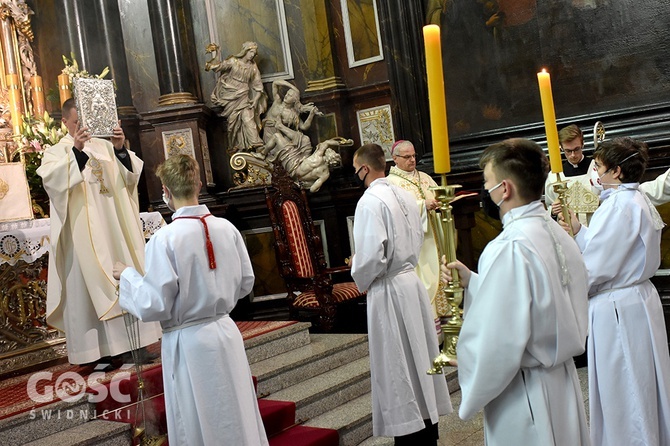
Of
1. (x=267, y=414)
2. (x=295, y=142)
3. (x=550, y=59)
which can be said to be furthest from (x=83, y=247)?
(x=550, y=59)

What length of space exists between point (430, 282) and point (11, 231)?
11.4 feet

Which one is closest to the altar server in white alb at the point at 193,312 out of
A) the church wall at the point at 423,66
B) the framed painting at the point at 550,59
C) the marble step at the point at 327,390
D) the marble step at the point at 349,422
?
the marble step at the point at 349,422

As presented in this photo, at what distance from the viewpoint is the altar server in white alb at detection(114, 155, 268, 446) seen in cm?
376

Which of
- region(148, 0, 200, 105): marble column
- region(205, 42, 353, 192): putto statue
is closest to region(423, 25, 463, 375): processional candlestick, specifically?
region(205, 42, 353, 192): putto statue

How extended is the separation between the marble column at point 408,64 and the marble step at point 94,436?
489cm

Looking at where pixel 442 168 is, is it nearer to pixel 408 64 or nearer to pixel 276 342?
pixel 276 342

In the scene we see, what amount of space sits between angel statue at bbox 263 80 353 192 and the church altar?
3093mm

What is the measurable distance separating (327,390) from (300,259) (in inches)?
84.4

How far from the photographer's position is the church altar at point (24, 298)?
6.09 m

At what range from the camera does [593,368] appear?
163 inches

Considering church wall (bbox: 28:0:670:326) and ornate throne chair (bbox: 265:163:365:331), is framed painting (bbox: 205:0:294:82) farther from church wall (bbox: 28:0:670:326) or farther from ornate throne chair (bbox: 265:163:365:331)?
ornate throne chair (bbox: 265:163:365:331)

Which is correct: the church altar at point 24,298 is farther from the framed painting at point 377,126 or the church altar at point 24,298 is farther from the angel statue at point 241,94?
the framed painting at point 377,126

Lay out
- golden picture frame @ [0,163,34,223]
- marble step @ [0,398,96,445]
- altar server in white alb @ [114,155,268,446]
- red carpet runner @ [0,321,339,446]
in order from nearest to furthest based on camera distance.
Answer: altar server in white alb @ [114,155,268,446], marble step @ [0,398,96,445], red carpet runner @ [0,321,339,446], golden picture frame @ [0,163,34,223]

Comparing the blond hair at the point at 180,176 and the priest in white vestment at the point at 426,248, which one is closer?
the blond hair at the point at 180,176
